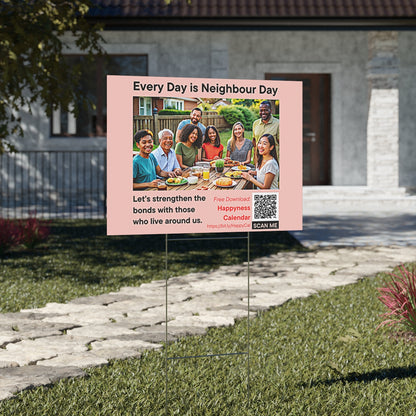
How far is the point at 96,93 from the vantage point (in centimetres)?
1712

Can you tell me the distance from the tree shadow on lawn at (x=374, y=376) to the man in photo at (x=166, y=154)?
1658 mm

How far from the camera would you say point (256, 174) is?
407 centimetres

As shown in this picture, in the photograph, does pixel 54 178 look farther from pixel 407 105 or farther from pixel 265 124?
pixel 265 124

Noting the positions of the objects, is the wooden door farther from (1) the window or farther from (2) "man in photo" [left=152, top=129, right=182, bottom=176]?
(2) "man in photo" [left=152, top=129, right=182, bottom=176]

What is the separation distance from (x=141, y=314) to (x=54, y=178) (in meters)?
11.5

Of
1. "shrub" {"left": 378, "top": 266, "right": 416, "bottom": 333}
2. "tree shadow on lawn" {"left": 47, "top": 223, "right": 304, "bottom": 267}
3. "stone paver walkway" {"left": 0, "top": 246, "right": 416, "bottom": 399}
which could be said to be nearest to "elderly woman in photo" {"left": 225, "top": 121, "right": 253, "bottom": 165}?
"stone paver walkway" {"left": 0, "top": 246, "right": 416, "bottom": 399}

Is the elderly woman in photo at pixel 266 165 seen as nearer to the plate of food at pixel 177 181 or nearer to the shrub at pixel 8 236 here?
the plate of food at pixel 177 181

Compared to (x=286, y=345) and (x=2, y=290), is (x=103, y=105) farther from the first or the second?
(x=286, y=345)

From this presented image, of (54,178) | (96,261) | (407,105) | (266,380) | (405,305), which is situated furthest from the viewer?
(407,105)

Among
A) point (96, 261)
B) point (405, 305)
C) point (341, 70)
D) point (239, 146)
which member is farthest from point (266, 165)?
point (341, 70)

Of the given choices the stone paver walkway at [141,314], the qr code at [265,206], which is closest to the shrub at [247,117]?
the qr code at [265,206]

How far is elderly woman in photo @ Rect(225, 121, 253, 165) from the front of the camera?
4.02 meters

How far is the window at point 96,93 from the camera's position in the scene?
674 inches

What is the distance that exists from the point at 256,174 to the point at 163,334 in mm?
1883
